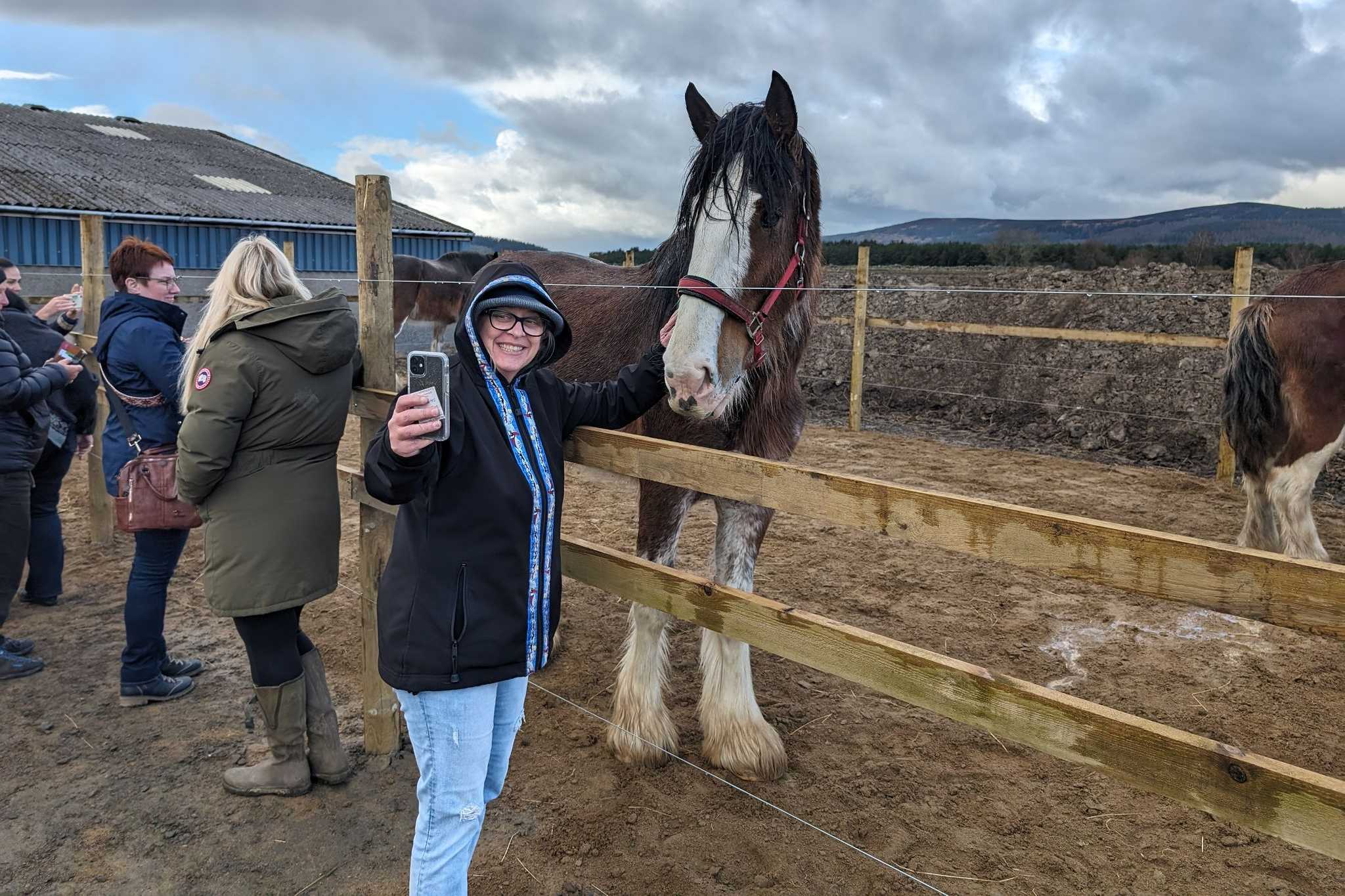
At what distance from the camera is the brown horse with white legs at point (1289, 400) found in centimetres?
508

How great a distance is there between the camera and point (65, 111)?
2592cm

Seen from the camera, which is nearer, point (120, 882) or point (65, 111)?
point (120, 882)

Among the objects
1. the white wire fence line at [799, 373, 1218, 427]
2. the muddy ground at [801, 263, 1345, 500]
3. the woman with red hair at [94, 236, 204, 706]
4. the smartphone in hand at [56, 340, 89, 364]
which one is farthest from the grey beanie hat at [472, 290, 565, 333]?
the white wire fence line at [799, 373, 1218, 427]

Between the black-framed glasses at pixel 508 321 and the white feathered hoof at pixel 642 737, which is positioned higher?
the black-framed glasses at pixel 508 321

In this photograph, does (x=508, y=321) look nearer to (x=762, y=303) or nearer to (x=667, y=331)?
(x=667, y=331)

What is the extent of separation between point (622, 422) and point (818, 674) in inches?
86.0

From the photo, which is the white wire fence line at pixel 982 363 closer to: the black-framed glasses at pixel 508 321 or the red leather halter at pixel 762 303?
the red leather halter at pixel 762 303

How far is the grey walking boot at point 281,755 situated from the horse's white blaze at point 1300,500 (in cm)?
576

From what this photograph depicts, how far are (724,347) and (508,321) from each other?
0.76 meters

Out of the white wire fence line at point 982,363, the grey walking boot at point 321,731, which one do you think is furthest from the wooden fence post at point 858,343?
the grey walking boot at point 321,731

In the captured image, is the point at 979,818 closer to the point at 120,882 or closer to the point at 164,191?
the point at 120,882

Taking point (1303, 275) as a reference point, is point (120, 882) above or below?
below

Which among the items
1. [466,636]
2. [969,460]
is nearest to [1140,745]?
[466,636]

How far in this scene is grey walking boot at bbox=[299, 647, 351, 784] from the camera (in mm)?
2984
